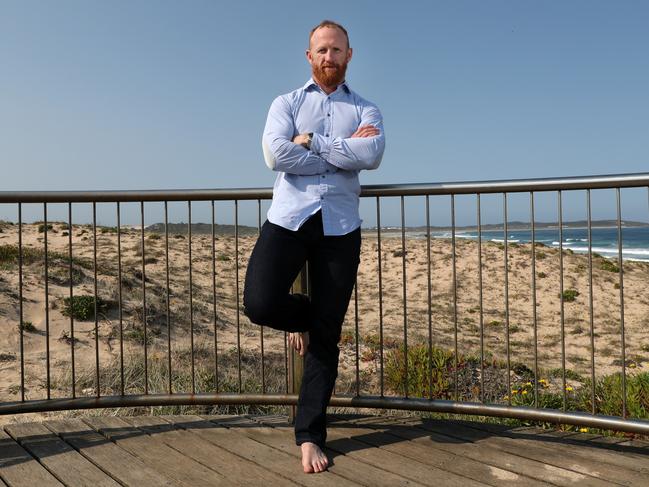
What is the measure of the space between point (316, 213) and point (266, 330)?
836 centimetres

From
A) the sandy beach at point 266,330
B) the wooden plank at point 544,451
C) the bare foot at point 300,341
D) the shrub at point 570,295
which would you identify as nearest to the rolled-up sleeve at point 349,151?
the bare foot at point 300,341

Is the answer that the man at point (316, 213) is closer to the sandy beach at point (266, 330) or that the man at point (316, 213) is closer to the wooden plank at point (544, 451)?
the wooden plank at point (544, 451)

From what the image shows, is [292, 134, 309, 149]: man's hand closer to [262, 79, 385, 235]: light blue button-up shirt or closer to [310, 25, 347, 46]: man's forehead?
[262, 79, 385, 235]: light blue button-up shirt

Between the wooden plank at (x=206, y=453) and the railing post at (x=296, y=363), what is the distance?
21.5 inches

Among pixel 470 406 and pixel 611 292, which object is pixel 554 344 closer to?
pixel 611 292

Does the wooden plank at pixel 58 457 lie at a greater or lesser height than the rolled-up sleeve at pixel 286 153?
lesser

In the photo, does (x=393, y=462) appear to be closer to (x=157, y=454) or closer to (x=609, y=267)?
(x=157, y=454)

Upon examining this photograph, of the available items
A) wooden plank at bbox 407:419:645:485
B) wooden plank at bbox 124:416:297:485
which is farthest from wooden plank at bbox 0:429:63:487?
wooden plank at bbox 407:419:645:485

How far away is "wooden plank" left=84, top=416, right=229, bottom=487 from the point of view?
262cm

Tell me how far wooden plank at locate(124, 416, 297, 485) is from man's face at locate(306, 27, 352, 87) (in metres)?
1.87

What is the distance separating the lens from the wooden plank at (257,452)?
2607mm

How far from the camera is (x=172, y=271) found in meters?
15.6

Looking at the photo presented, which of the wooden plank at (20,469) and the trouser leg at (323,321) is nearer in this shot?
the wooden plank at (20,469)

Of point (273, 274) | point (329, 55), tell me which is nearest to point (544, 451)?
point (273, 274)
